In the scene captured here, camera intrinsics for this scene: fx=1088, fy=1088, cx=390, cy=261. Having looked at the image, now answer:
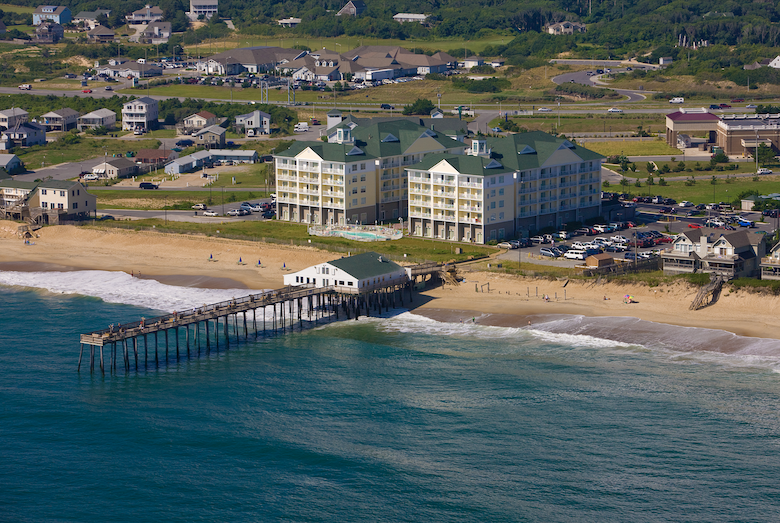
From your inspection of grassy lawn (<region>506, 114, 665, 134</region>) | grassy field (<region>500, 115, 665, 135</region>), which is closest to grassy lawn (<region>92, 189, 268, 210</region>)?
grassy lawn (<region>506, 114, 665, 134</region>)

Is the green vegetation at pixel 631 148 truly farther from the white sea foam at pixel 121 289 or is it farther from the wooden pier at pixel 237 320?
the white sea foam at pixel 121 289

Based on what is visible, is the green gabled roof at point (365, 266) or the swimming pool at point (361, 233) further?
the swimming pool at point (361, 233)

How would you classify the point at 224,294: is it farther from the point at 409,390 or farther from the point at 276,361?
the point at 409,390

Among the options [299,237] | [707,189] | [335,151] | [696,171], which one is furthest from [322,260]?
[696,171]

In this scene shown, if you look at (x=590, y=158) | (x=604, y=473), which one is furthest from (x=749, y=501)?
(x=590, y=158)

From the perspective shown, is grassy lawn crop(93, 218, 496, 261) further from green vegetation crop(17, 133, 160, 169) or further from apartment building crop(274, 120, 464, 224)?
green vegetation crop(17, 133, 160, 169)

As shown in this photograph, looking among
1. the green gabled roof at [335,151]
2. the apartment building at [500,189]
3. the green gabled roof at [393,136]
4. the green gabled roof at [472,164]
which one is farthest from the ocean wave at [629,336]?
the green gabled roof at [393,136]
